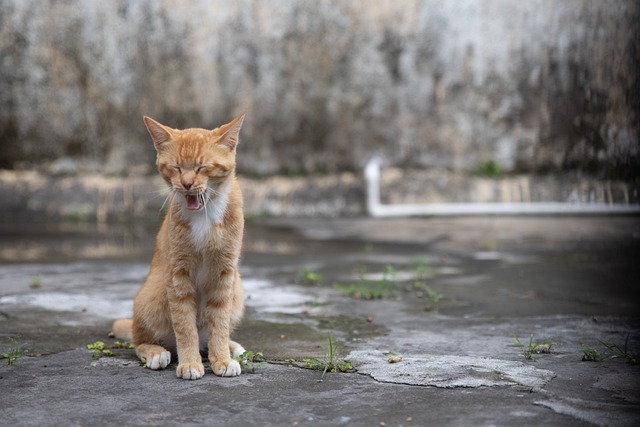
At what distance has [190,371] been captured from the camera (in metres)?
2.82

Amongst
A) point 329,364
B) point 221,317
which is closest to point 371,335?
point 329,364

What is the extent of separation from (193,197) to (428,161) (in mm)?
5925

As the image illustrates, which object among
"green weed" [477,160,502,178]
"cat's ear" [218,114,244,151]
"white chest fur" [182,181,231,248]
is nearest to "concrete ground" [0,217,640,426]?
"white chest fur" [182,181,231,248]

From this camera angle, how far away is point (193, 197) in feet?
9.76

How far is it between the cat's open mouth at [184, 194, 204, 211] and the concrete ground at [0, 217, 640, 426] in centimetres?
65

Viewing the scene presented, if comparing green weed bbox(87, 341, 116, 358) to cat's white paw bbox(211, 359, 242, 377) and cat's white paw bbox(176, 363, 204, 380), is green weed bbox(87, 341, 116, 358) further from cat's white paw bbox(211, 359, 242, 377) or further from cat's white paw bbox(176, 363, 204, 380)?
cat's white paw bbox(211, 359, 242, 377)

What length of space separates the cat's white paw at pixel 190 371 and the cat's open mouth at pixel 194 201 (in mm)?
605

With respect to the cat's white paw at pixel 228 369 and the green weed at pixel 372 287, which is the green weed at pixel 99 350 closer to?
the cat's white paw at pixel 228 369

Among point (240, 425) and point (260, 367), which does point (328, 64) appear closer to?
point (260, 367)

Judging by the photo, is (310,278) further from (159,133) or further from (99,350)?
(159,133)

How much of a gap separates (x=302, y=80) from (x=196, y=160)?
609 cm

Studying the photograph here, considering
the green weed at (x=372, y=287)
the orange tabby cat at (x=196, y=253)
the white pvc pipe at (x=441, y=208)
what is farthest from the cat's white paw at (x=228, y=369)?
the white pvc pipe at (x=441, y=208)

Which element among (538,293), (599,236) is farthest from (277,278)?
(599,236)

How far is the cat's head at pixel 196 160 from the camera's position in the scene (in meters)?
2.91
